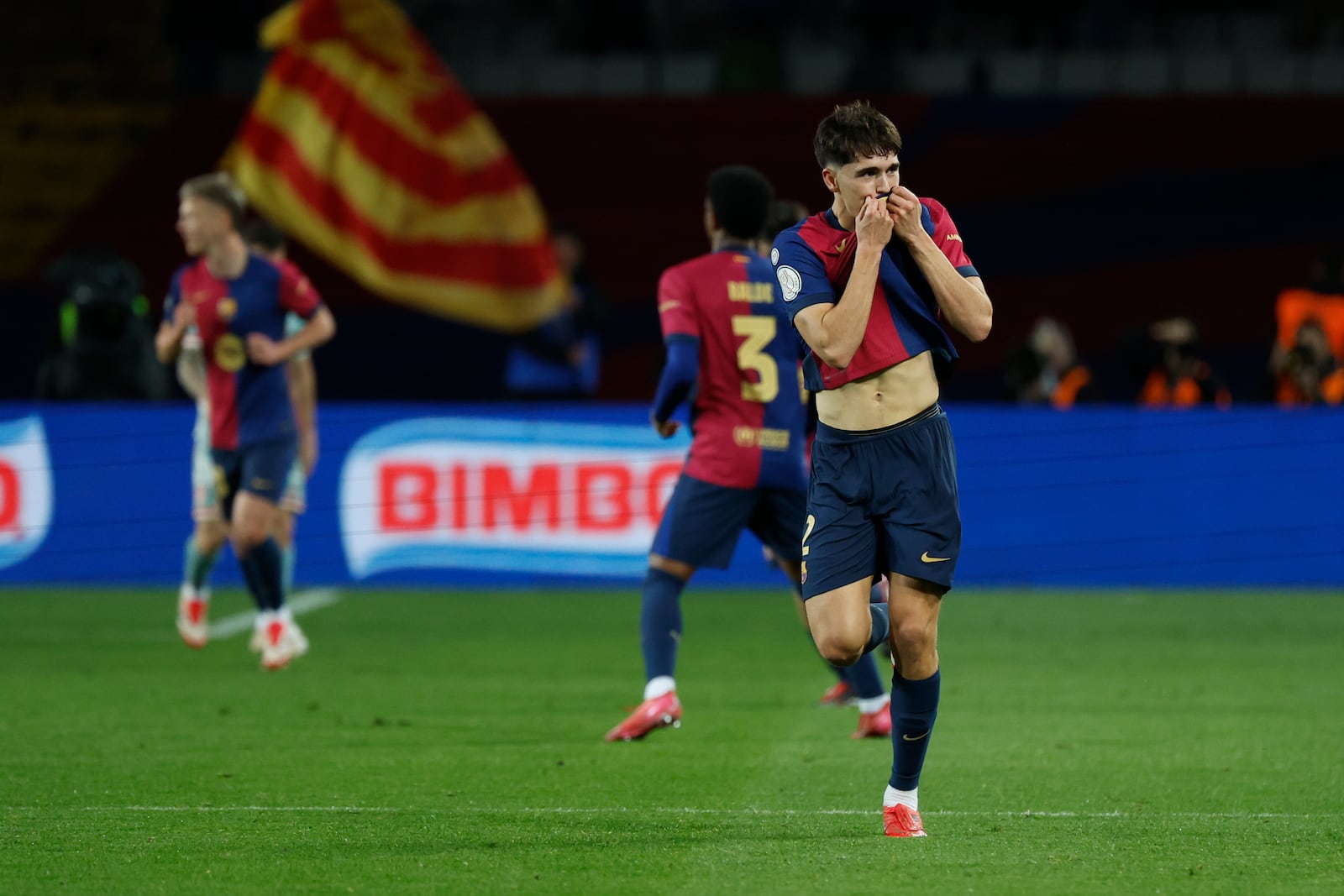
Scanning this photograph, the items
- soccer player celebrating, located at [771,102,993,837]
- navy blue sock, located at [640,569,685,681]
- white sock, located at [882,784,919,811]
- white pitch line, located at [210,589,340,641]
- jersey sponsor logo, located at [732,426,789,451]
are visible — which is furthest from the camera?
white pitch line, located at [210,589,340,641]

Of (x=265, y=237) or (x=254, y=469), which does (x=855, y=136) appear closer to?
(x=254, y=469)

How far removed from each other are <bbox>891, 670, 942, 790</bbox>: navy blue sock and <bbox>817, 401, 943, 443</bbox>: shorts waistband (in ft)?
2.19

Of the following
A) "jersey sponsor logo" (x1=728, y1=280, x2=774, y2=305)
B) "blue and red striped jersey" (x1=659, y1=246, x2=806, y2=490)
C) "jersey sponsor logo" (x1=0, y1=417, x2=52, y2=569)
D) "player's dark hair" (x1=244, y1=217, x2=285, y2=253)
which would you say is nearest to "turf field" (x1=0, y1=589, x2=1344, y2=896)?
"blue and red striped jersey" (x1=659, y1=246, x2=806, y2=490)

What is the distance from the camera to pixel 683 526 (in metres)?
7.46

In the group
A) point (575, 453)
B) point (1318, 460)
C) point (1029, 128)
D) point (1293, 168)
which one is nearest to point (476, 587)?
point (575, 453)

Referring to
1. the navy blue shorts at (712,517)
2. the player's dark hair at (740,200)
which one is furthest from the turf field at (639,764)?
the player's dark hair at (740,200)

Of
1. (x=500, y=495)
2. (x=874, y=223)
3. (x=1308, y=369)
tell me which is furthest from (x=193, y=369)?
(x=1308, y=369)

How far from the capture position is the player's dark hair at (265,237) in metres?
10.7

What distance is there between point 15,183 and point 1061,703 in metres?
15.8

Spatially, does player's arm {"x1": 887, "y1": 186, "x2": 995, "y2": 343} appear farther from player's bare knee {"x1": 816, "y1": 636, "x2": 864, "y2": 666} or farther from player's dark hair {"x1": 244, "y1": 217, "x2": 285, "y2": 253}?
player's dark hair {"x1": 244, "y1": 217, "x2": 285, "y2": 253}

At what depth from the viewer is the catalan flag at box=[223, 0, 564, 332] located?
1561 cm

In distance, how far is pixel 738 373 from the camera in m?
7.56

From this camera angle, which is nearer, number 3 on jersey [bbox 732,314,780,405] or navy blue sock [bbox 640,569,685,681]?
navy blue sock [bbox 640,569,685,681]

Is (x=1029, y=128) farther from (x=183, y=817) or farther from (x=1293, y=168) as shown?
(x=183, y=817)
